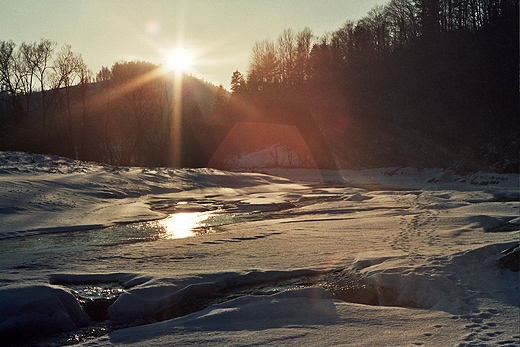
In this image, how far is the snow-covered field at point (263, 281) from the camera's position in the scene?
3742 millimetres

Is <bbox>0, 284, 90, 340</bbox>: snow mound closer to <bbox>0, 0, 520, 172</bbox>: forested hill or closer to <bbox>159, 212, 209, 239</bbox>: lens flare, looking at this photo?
<bbox>159, 212, 209, 239</bbox>: lens flare

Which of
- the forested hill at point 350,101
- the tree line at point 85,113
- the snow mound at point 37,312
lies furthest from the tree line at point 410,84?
the snow mound at point 37,312

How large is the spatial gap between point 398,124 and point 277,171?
12.6 m

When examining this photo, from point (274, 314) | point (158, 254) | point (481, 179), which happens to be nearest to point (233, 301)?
point (274, 314)

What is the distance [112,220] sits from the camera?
11195 mm

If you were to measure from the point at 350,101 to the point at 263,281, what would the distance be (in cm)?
4823

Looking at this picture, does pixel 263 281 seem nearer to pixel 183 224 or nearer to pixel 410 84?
pixel 183 224

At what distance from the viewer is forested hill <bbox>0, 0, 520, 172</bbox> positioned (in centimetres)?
3441

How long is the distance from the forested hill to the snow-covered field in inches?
903

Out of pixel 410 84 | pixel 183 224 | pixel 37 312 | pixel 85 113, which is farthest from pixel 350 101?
pixel 37 312

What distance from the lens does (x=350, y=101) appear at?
51.5 m

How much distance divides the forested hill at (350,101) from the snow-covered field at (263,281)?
22.9 m

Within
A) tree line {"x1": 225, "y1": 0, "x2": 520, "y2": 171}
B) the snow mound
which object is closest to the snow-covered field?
the snow mound

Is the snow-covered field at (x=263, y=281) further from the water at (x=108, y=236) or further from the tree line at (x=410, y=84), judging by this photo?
the tree line at (x=410, y=84)
